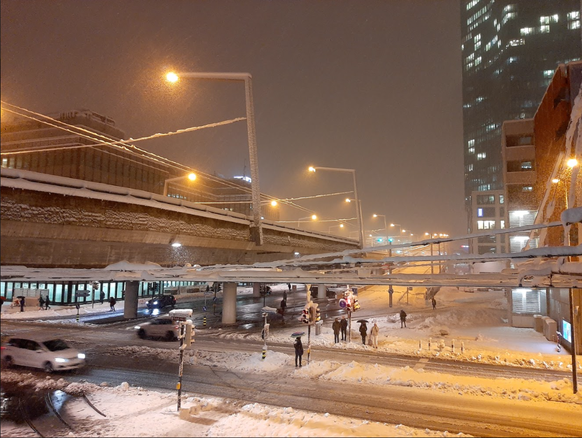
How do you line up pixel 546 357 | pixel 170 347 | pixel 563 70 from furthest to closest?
1. pixel 563 70
2. pixel 170 347
3. pixel 546 357

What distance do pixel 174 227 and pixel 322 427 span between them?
10.2m

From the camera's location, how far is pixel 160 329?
83.6 feet

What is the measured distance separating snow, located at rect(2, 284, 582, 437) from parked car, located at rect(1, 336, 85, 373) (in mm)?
576

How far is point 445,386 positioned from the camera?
15.5 m

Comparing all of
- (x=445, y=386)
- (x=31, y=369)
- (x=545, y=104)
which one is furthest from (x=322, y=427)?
(x=545, y=104)

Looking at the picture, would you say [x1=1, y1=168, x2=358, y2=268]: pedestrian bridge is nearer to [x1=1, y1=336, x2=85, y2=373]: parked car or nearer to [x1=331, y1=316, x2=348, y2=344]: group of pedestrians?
[x1=1, y1=336, x2=85, y2=373]: parked car

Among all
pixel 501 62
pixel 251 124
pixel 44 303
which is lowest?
pixel 44 303

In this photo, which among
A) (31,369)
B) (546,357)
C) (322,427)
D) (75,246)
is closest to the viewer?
(322,427)

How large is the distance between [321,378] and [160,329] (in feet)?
42.5

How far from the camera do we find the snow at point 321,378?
36.3ft

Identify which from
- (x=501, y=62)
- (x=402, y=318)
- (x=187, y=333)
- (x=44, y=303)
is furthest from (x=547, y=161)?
(x=501, y=62)

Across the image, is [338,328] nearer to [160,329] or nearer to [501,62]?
[160,329]

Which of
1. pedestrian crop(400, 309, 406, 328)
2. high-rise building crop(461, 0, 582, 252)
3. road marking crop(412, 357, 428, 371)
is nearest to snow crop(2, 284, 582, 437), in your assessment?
road marking crop(412, 357, 428, 371)

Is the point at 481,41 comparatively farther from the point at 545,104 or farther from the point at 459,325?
the point at 459,325
